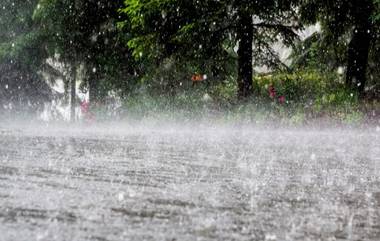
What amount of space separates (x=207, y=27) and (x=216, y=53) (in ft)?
3.87

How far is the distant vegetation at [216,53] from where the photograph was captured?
17078mm

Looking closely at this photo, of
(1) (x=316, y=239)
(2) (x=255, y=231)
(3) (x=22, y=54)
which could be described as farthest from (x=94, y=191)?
(3) (x=22, y=54)

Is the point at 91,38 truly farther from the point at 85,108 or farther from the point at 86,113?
the point at 86,113

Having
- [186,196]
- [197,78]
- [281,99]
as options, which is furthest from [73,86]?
[186,196]

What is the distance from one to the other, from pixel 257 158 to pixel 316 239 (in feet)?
14.8

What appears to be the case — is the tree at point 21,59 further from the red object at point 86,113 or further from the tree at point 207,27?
the tree at point 207,27

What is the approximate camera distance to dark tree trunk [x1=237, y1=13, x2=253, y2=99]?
58.2 feet

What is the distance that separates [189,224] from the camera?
319cm

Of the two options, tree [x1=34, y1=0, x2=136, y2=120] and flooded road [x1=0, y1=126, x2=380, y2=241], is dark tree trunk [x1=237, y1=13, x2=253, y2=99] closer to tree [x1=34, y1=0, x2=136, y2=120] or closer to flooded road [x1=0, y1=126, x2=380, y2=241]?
tree [x1=34, y1=0, x2=136, y2=120]

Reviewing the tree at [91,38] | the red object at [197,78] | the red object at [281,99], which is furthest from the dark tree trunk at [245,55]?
the tree at [91,38]

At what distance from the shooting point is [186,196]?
4.20m

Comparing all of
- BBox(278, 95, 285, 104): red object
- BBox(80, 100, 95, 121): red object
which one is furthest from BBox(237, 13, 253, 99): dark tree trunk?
BBox(80, 100, 95, 121): red object

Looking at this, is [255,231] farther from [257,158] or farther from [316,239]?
[257,158]

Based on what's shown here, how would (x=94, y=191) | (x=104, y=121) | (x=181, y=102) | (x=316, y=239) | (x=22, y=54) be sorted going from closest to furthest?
(x=316, y=239) < (x=94, y=191) < (x=181, y=102) < (x=104, y=121) < (x=22, y=54)
